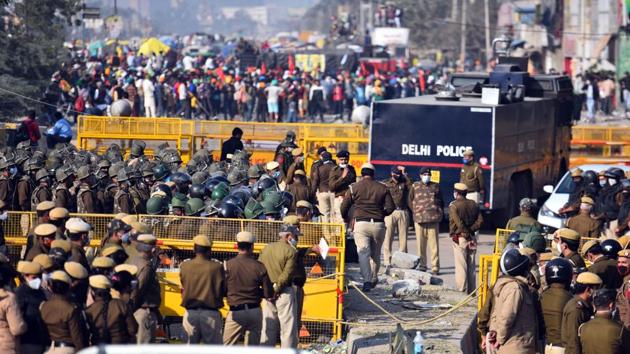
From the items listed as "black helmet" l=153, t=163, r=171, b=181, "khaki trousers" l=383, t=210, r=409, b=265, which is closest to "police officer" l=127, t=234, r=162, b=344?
"black helmet" l=153, t=163, r=171, b=181

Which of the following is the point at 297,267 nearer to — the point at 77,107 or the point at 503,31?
the point at 77,107

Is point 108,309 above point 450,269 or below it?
above

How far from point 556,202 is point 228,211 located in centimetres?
849

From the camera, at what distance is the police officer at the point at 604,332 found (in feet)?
35.8

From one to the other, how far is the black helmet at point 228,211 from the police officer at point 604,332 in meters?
5.83

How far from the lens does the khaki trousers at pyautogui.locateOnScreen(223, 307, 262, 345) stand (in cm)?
1332

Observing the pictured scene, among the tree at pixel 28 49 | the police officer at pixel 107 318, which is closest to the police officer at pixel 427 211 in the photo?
the police officer at pixel 107 318

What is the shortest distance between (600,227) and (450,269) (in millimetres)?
4021

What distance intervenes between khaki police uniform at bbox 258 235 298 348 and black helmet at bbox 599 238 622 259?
9.63 ft

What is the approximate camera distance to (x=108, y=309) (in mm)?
11250

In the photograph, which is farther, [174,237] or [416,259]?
[416,259]

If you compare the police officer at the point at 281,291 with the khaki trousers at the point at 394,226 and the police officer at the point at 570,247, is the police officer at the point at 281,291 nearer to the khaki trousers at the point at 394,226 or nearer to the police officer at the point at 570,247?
the police officer at the point at 570,247

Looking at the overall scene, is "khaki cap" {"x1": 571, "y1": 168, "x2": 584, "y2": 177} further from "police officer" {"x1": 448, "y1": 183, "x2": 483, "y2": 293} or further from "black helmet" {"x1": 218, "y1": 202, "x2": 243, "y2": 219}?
"black helmet" {"x1": 218, "y1": 202, "x2": 243, "y2": 219}

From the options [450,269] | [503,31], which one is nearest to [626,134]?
[450,269]
